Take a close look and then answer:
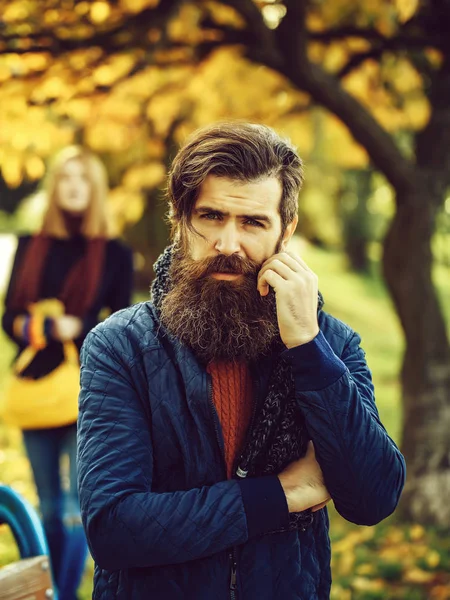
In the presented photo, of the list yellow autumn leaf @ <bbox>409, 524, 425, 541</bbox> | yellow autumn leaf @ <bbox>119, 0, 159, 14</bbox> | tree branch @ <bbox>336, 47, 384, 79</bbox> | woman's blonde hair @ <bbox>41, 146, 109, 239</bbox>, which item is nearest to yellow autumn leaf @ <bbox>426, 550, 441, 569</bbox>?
yellow autumn leaf @ <bbox>409, 524, 425, 541</bbox>

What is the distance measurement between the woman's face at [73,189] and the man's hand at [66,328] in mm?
612

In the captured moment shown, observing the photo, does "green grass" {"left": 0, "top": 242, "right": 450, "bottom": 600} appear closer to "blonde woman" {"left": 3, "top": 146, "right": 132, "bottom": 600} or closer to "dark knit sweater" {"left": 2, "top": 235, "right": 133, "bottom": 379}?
"blonde woman" {"left": 3, "top": 146, "right": 132, "bottom": 600}

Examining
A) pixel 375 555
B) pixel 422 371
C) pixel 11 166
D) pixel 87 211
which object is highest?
pixel 11 166

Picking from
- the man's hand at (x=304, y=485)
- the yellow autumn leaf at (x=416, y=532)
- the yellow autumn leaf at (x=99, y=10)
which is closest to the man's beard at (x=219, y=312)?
the man's hand at (x=304, y=485)

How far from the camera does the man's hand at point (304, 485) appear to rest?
1759mm

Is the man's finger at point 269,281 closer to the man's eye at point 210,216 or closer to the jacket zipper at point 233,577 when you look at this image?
the man's eye at point 210,216

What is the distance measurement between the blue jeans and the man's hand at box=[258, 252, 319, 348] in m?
2.22

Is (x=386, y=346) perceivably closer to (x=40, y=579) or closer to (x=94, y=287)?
(x=94, y=287)

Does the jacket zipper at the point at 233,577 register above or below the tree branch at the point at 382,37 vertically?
below

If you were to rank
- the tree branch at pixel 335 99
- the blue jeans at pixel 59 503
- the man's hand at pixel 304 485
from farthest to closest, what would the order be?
the tree branch at pixel 335 99, the blue jeans at pixel 59 503, the man's hand at pixel 304 485

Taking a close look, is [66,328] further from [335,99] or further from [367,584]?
[367,584]

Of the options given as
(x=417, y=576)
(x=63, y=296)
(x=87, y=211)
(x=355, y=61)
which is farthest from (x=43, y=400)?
(x=355, y=61)

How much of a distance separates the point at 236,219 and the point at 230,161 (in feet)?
0.49

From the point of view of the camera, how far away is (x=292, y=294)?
181 cm
